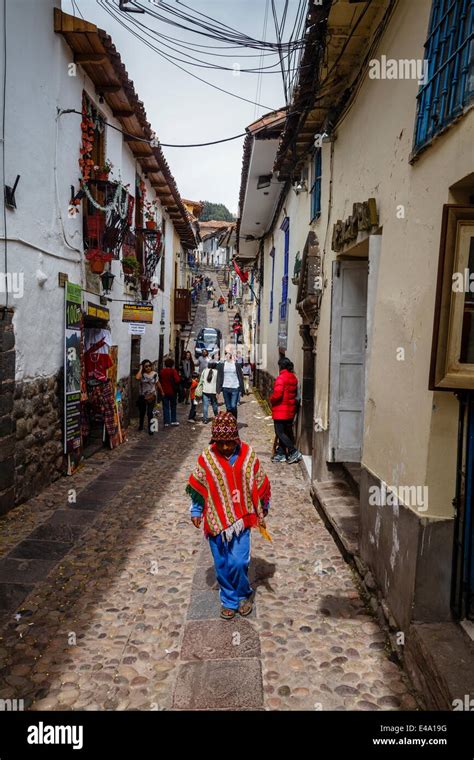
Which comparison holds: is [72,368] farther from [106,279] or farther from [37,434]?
[106,279]

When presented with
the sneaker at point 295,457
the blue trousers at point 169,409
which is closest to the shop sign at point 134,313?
the blue trousers at point 169,409

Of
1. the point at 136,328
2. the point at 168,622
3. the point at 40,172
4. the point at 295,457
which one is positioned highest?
the point at 40,172

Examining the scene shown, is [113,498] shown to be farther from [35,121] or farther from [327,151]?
[327,151]

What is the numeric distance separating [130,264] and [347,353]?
680 centimetres

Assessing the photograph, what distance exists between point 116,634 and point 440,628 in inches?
86.4

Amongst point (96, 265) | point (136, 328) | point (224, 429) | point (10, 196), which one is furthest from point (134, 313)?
point (224, 429)

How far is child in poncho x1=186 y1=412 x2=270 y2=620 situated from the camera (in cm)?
384

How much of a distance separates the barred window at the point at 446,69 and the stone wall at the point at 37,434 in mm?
5163

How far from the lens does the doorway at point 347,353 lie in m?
6.25

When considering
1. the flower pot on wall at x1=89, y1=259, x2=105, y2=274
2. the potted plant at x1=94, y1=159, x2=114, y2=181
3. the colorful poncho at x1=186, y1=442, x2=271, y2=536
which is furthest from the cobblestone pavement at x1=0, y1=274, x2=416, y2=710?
the potted plant at x1=94, y1=159, x2=114, y2=181

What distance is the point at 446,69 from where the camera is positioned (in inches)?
121

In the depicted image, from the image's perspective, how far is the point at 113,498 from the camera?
6.91 m

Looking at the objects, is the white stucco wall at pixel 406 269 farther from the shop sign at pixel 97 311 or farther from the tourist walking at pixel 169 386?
the tourist walking at pixel 169 386
